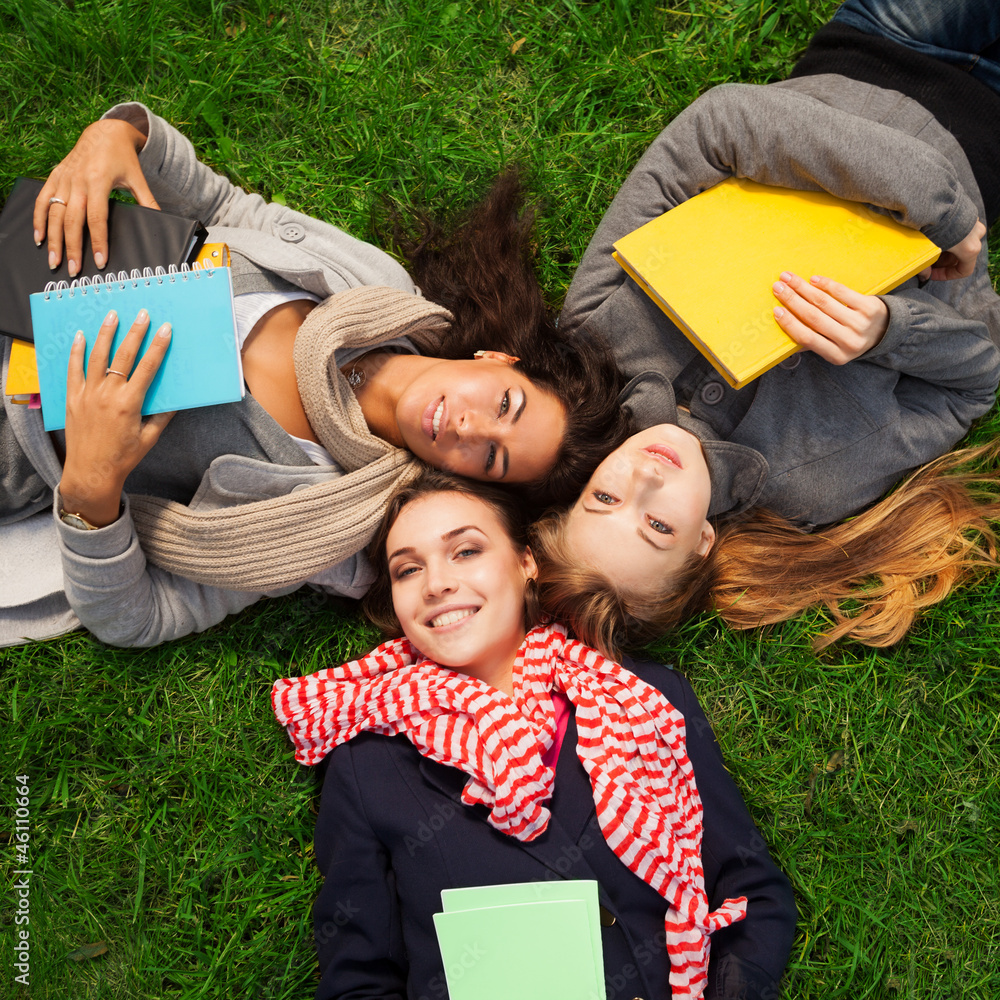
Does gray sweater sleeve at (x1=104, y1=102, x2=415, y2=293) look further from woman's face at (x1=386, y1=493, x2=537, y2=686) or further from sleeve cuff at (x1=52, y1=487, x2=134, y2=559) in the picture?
sleeve cuff at (x1=52, y1=487, x2=134, y2=559)

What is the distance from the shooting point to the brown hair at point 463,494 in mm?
2783

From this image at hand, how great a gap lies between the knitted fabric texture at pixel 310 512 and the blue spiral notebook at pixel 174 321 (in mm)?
350

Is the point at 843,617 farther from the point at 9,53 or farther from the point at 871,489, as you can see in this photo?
the point at 9,53

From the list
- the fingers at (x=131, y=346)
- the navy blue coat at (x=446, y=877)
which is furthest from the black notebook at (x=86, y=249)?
the navy blue coat at (x=446, y=877)

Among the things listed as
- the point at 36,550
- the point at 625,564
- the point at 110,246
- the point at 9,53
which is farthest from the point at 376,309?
the point at 9,53

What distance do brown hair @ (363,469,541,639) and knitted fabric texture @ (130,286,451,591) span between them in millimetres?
50

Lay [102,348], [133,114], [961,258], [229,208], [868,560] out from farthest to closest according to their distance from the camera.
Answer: [868,560], [229,208], [961,258], [133,114], [102,348]

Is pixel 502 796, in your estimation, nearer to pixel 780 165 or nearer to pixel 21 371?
pixel 21 371

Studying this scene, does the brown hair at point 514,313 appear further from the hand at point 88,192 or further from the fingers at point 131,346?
the fingers at point 131,346

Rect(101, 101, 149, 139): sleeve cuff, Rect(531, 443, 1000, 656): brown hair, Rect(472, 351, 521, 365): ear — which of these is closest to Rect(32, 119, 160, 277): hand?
Rect(101, 101, 149, 139): sleeve cuff

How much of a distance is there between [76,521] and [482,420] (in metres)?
1.43

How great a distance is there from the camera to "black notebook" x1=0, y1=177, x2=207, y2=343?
97.0 inches

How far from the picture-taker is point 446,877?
2473 mm

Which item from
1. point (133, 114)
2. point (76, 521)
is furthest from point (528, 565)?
point (133, 114)
